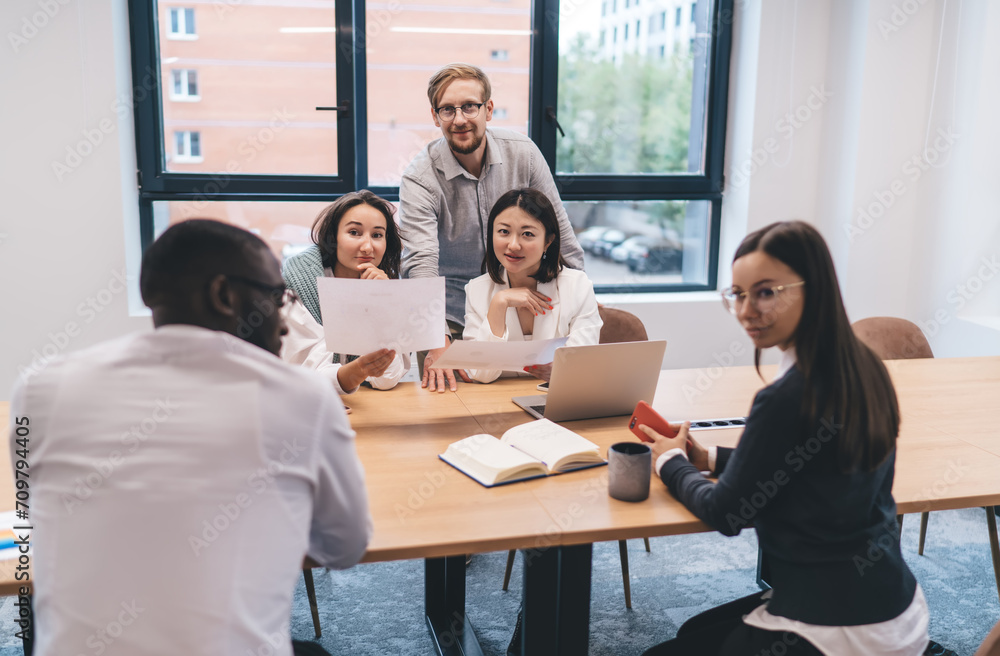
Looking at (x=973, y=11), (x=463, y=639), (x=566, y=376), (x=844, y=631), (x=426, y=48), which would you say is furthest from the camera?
(x=426, y=48)

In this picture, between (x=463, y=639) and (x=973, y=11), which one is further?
(x=973, y=11)

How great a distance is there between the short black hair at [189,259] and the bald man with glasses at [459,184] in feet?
5.42

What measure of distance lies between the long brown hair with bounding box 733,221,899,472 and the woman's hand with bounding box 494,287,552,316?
113 cm

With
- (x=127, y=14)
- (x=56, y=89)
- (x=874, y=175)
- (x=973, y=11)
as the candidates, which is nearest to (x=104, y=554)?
(x=56, y=89)

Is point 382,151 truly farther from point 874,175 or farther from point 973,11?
point 973,11

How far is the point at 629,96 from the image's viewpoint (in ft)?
13.6

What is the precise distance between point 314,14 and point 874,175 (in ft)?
8.87

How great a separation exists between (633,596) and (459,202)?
4.85 ft

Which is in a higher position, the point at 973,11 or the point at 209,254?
the point at 973,11

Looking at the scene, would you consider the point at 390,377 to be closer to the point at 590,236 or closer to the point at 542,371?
the point at 542,371

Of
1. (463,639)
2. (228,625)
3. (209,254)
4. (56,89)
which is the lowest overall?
(463,639)

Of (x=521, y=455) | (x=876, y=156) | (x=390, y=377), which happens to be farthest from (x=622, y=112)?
(x=521, y=455)

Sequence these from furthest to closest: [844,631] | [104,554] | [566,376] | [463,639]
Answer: [463,639]
[566,376]
[844,631]
[104,554]

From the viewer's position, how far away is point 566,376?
6.40ft
